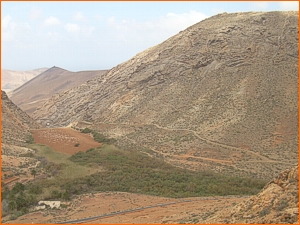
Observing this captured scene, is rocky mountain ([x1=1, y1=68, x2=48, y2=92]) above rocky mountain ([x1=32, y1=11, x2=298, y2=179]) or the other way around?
above

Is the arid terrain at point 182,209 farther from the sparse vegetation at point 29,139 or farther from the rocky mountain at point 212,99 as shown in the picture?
the sparse vegetation at point 29,139

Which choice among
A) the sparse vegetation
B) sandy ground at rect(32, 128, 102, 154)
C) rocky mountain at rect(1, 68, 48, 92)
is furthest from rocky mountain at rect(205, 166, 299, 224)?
rocky mountain at rect(1, 68, 48, 92)

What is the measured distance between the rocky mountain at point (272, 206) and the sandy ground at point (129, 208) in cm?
191

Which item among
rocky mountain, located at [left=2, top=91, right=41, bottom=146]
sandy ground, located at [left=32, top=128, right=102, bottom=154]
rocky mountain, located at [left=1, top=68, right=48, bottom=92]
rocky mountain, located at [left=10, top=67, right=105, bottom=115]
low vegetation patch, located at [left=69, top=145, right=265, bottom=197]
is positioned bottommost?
low vegetation patch, located at [left=69, top=145, right=265, bottom=197]

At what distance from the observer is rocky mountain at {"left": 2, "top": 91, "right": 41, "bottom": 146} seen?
100 feet

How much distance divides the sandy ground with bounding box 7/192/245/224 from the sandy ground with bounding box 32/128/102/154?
11.8 metres

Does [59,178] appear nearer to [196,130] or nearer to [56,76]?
[196,130]

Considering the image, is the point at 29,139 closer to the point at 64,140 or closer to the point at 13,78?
the point at 64,140

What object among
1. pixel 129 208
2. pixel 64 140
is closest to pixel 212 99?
pixel 64 140

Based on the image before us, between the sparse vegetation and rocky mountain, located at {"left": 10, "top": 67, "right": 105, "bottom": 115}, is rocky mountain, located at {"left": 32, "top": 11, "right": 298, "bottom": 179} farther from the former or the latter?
rocky mountain, located at {"left": 10, "top": 67, "right": 105, "bottom": 115}

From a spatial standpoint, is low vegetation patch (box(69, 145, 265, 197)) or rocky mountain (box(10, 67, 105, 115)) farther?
rocky mountain (box(10, 67, 105, 115))

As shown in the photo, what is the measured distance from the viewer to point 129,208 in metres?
15.2

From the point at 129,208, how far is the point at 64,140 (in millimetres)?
18102

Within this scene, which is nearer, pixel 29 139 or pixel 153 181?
pixel 153 181
